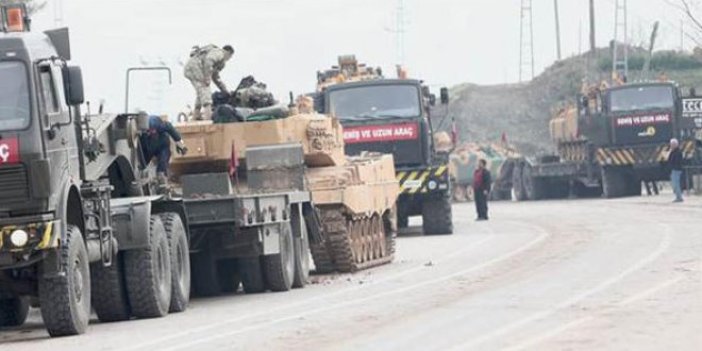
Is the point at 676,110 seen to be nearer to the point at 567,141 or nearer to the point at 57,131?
the point at 567,141

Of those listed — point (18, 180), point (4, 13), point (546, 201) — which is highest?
point (4, 13)

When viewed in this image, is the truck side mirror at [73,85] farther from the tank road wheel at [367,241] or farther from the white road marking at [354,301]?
the tank road wheel at [367,241]

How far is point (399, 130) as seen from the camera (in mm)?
40031

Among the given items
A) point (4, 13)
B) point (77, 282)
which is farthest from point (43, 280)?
point (4, 13)

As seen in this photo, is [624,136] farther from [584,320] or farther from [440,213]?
[584,320]

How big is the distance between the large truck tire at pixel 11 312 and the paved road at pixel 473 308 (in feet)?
1.07

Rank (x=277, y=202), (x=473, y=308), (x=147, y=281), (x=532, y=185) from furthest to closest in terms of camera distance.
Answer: (x=532, y=185), (x=277, y=202), (x=147, y=281), (x=473, y=308)

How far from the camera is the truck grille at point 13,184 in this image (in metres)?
18.3

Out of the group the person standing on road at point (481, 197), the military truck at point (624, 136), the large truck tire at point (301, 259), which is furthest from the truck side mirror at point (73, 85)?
the military truck at point (624, 136)

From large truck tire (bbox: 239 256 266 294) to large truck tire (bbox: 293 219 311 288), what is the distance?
26.4 inches

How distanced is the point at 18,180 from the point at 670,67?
3474 inches

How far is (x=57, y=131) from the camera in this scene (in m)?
19.0

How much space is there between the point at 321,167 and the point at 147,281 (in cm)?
918

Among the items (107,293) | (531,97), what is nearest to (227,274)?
(107,293)
